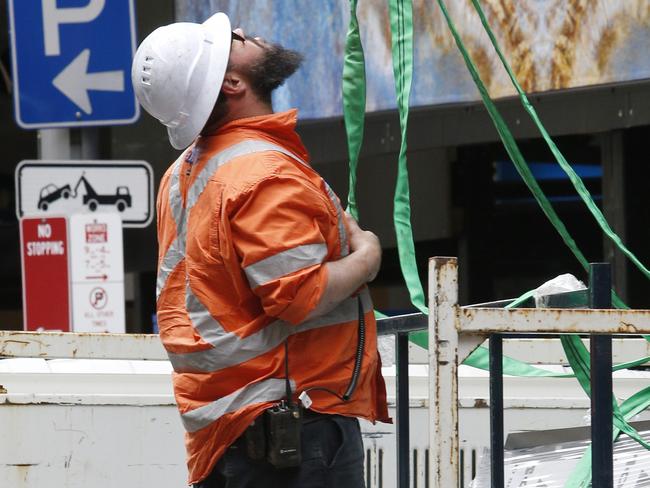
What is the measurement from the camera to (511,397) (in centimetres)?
376

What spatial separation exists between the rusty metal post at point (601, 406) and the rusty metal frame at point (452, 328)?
53 millimetres

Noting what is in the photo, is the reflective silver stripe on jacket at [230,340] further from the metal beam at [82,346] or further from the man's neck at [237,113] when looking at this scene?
the metal beam at [82,346]

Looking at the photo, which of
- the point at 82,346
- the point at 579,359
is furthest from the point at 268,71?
the point at 82,346

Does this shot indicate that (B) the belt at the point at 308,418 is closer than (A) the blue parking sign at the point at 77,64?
Yes

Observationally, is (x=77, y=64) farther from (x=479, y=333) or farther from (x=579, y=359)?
(x=479, y=333)

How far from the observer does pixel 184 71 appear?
2.75m

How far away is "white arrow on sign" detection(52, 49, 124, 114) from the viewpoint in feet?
21.9

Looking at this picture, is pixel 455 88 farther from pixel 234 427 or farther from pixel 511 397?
pixel 234 427

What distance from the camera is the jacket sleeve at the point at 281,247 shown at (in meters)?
2.59

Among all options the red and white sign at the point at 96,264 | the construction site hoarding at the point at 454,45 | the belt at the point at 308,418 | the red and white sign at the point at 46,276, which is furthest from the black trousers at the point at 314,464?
the red and white sign at the point at 46,276

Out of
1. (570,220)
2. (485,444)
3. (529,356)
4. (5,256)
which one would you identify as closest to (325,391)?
(485,444)

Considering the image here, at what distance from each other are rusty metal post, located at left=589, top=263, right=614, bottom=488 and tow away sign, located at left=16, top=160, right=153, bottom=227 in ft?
14.4

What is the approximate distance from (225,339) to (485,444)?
50.6 inches

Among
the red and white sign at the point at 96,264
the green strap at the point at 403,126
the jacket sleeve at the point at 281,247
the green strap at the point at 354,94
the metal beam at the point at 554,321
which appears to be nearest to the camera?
the metal beam at the point at 554,321
